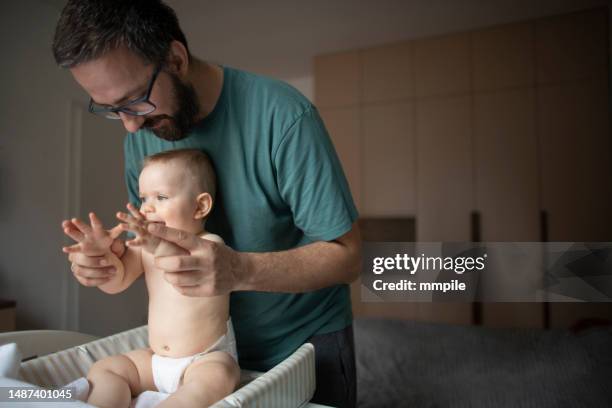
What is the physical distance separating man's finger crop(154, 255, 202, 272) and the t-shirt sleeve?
0.88 ft

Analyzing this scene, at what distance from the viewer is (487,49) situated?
294 cm

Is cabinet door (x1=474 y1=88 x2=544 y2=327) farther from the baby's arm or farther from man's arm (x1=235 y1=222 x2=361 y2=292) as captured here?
the baby's arm

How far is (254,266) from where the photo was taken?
24.2 inches

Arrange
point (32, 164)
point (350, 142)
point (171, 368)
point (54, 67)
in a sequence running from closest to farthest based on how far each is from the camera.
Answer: point (171, 368)
point (32, 164)
point (54, 67)
point (350, 142)

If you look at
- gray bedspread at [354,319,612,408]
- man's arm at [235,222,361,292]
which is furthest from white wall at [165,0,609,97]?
man's arm at [235,222,361,292]

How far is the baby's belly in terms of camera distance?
745 millimetres

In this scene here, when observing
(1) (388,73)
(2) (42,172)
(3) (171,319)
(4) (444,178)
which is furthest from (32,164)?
(4) (444,178)

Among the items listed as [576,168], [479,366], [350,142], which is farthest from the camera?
[350,142]

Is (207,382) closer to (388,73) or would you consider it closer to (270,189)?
(270,189)

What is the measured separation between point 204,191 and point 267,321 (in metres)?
0.30

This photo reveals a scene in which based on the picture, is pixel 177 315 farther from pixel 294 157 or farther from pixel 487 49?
pixel 487 49

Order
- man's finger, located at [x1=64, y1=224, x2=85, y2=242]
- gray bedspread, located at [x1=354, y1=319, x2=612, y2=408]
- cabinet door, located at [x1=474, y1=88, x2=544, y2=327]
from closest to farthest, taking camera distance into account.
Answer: man's finger, located at [x1=64, y1=224, x2=85, y2=242], gray bedspread, located at [x1=354, y1=319, x2=612, y2=408], cabinet door, located at [x1=474, y1=88, x2=544, y2=327]

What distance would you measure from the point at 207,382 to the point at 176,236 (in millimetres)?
252

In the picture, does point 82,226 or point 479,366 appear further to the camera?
point 479,366
